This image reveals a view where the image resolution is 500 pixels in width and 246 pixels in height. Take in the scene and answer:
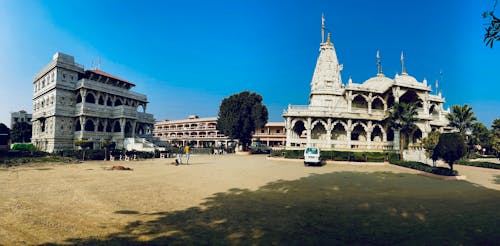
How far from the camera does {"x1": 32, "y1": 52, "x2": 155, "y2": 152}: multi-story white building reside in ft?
128

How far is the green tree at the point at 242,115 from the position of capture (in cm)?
4388

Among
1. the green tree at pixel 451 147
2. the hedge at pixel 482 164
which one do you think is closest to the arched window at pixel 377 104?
the hedge at pixel 482 164

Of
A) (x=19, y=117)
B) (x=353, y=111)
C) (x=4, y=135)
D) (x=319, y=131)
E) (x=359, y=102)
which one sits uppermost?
(x=359, y=102)

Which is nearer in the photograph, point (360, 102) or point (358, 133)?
point (358, 133)

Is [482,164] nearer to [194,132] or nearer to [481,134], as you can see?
[481,134]

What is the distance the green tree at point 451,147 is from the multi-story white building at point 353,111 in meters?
16.2

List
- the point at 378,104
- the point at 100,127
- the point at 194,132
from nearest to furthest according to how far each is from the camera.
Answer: the point at 378,104
the point at 100,127
the point at 194,132

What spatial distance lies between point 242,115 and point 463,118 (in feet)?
104

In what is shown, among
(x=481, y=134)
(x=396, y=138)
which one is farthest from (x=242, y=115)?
(x=481, y=134)

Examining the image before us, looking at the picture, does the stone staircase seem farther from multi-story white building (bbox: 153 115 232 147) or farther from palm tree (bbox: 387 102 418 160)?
palm tree (bbox: 387 102 418 160)

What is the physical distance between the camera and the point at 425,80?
3772 centimetres

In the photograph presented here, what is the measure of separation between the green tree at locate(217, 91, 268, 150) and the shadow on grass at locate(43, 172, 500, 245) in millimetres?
33278

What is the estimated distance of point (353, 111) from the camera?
124 feet

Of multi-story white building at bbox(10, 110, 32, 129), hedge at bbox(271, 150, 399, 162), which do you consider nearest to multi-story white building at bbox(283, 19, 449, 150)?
hedge at bbox(271, 150, 399, 162)
